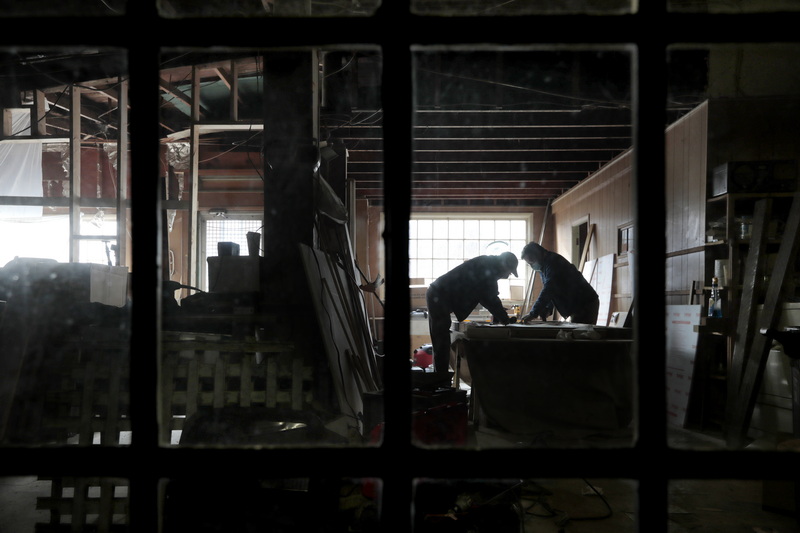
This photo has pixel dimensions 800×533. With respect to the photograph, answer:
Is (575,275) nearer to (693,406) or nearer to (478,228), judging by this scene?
(693,406)

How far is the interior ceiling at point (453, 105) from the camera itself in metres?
5.36

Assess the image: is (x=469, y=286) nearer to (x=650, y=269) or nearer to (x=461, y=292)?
(x=461, y=292)

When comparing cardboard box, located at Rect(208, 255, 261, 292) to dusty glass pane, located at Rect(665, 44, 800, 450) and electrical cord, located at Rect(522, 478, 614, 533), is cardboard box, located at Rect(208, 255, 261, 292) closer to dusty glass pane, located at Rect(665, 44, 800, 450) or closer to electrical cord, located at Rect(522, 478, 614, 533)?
electrical cord, located at Rect(522, 478, 614, 533)

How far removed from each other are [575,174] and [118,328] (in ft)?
28.8

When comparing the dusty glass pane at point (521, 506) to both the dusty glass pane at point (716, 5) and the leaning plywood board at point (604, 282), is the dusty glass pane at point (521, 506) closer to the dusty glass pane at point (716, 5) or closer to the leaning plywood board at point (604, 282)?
the dusty glass pane at point (716, 5)

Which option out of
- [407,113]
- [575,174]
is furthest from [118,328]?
[575,174]

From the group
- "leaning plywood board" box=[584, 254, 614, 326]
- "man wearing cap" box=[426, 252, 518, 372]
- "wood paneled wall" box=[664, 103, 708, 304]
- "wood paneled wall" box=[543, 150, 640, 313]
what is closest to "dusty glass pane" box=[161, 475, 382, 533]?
"man wearing cap" box=[426, 252, 518, 372]

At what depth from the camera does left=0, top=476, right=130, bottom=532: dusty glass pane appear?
2.75 m

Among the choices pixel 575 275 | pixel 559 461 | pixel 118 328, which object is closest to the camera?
pixel 559 461

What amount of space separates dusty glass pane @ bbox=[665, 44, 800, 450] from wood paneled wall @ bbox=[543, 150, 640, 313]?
1.66 m

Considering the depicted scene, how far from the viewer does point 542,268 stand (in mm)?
6375

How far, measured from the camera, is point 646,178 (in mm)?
718

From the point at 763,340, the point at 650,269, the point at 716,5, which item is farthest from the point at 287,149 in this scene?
the point at 716,5

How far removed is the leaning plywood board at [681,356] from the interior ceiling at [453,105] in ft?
7.68
